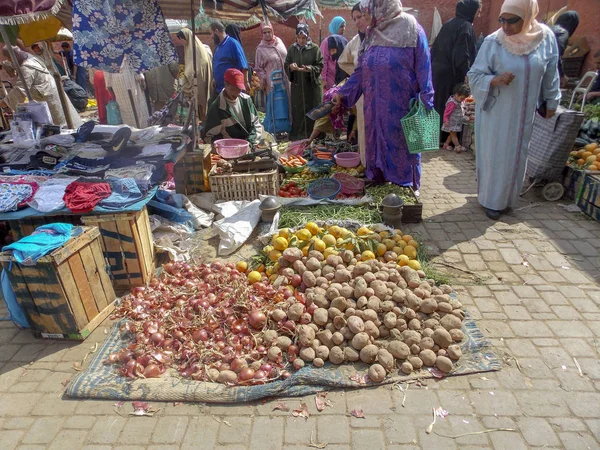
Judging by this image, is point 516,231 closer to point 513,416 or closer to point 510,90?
point 510,90

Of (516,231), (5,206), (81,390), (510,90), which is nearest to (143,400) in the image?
(81,390)

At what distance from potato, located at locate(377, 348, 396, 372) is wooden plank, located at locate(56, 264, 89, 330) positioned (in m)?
Result: 2.15

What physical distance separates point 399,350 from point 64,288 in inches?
92.0

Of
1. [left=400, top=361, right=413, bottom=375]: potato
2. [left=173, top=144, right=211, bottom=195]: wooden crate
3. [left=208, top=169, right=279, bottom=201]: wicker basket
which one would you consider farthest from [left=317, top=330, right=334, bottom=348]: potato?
[left=173, top=144, right=211, bottom=195]: wooden crate

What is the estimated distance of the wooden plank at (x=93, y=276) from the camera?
298 centimetres

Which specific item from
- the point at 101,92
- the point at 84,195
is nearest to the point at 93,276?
the point at 84,195

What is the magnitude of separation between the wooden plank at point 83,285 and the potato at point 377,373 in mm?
2125

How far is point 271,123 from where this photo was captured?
8.46m

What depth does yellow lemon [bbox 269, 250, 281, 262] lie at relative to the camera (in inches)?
142

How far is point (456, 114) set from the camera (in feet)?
23.9

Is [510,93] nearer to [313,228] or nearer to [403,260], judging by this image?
[403,260]

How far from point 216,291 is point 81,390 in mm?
1126

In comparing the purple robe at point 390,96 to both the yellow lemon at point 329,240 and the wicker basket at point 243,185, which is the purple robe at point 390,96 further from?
the yellow lemon at point 329,240

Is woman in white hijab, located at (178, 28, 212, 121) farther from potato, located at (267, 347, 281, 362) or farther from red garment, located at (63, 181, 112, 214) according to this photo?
potato, located at (267, 347, 281, 362)
